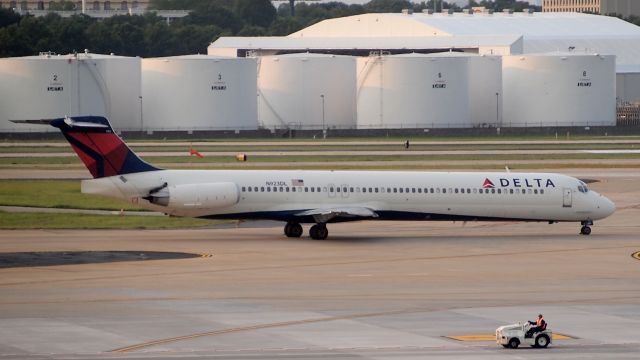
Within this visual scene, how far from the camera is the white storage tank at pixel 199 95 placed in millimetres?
146000

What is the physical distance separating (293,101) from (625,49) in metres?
60.5

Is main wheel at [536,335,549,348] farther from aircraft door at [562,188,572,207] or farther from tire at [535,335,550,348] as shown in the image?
aircraft door at [562,188,572,207]

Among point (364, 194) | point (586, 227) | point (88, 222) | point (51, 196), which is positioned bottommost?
point (586, 227)

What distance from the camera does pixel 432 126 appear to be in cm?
14875

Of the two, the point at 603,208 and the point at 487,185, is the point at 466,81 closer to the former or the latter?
the point at 603,208

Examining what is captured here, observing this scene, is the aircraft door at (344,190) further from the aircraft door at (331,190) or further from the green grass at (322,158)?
the green grass at (322,158)

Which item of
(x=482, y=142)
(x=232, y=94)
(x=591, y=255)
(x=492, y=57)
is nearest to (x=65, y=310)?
(x=591, y=255)

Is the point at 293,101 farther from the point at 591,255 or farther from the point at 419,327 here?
the point at 419,327

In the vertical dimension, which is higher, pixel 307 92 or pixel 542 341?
pixel 307 92

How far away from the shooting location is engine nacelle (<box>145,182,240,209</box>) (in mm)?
53312

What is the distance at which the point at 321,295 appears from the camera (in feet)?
130

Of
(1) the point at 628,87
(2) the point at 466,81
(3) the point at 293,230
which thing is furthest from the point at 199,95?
(3) the point at 293,230

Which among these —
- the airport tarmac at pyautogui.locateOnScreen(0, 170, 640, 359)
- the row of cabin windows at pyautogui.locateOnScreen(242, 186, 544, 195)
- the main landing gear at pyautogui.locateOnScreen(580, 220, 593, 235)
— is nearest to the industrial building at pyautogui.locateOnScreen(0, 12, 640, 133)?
the row of cabin windows at pyautogui.locateOnScreen(242, 186, 544, 195)

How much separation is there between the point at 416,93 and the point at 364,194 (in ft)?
309
